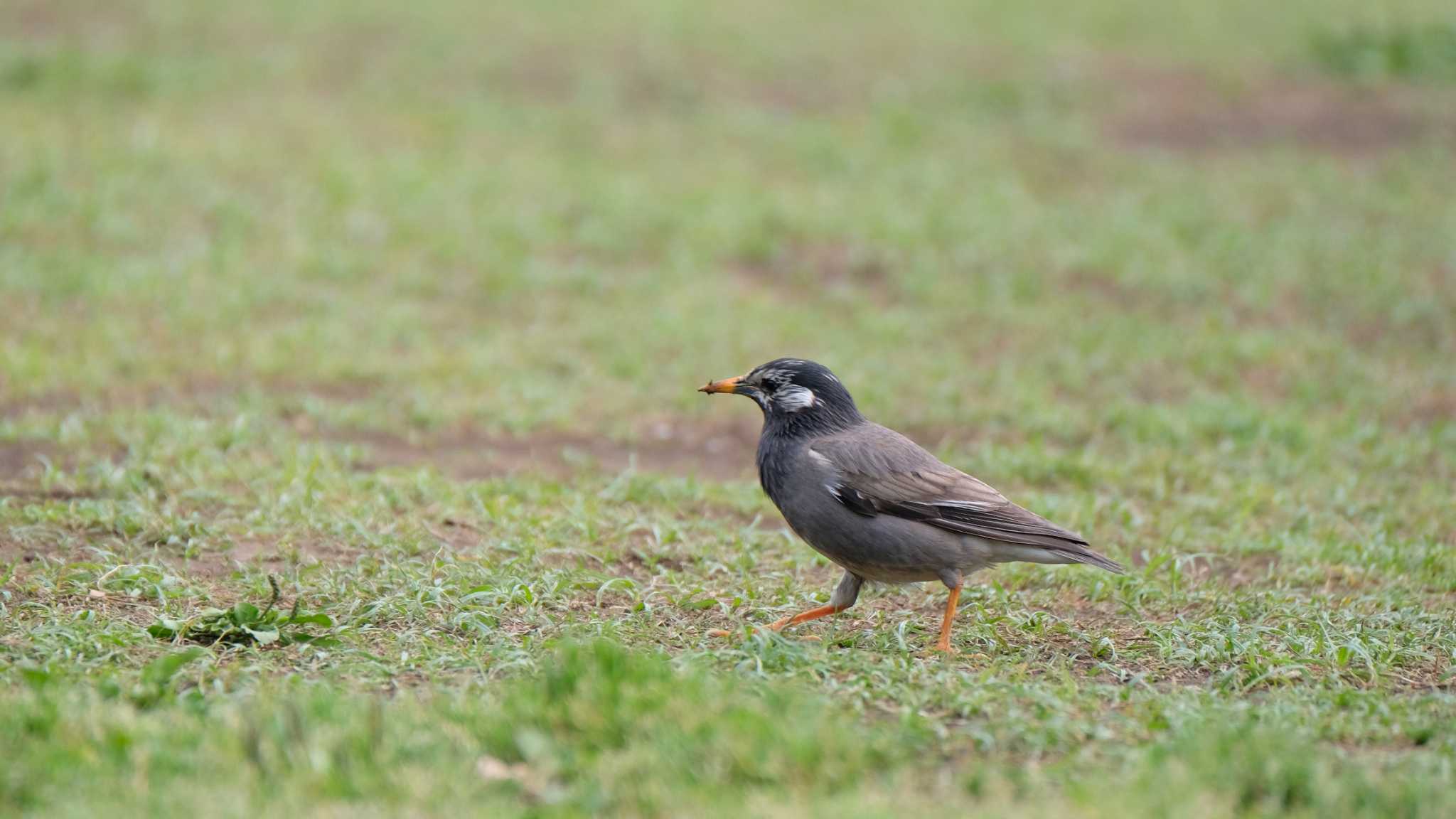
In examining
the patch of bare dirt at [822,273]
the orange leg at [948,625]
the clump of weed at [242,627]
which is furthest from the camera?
the patch of bare dirt at [822,273]

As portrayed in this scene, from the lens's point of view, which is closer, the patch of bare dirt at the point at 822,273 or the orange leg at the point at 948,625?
the orange leg at the point at 948,625

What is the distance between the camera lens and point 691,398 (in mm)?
10055

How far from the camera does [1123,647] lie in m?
5.85

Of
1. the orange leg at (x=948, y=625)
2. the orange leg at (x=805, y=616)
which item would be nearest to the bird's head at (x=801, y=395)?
the orange leg at (x=805, y=616)

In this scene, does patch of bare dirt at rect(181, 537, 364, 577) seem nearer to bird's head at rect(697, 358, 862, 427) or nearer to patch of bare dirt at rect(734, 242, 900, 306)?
bird's head at rect(697, 358, 862, 427)

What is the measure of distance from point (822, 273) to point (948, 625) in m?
7.07

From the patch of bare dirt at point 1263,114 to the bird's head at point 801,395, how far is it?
10.5 metres

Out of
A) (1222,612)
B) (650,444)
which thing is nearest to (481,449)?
(650,444)

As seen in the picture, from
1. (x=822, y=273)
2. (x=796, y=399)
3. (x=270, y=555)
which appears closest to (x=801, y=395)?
(x=796, y=399)

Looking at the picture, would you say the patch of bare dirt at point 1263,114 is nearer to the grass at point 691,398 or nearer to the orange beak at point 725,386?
the grass at point 691,398

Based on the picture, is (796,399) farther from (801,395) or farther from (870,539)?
(870,539)

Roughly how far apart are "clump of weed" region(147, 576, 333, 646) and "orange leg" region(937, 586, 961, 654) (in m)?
2.30

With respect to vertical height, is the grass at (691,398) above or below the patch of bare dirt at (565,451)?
above

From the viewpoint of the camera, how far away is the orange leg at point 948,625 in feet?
18.6
